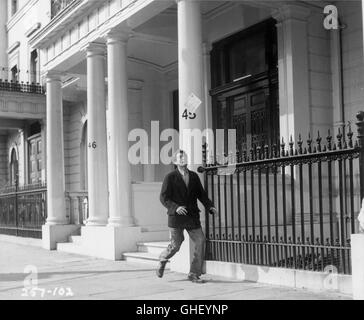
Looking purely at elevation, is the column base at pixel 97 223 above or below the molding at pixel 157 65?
below

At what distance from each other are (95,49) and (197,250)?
7.05m

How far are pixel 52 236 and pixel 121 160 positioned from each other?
13.8 feet

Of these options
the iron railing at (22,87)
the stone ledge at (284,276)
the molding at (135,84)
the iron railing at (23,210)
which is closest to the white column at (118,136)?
the stone ledge at (284,276)

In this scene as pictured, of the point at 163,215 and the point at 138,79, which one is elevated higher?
the point at 138,79

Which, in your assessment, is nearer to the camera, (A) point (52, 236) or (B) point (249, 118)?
(B) point (249, 118)

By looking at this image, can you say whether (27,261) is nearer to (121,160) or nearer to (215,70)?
(121,160)

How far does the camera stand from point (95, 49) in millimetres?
13891

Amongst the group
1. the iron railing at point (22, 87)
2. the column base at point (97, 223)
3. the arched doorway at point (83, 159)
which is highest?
the iron railing at point (22, 87)

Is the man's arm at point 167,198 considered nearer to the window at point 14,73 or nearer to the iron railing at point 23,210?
the iron railing at point 23,210

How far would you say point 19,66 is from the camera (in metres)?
27.1

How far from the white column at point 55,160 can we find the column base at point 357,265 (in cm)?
1061

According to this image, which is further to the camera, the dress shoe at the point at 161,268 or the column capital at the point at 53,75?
the column capital at the point at 53,75

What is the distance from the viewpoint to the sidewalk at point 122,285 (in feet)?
24.0
